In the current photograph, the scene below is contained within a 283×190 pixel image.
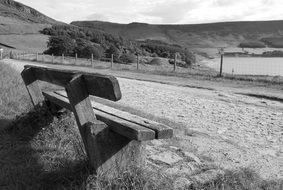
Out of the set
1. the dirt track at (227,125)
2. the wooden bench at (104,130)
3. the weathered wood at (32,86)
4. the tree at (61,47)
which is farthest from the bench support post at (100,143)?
the tree at (61,47)

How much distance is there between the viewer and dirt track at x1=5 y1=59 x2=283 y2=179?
473cm

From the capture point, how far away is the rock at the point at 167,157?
173 inches

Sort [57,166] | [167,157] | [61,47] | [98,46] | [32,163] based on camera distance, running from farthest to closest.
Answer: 1. [98,46]
2. [61,47]
3. [167,157]
4. [32,163]
5. [57,166]

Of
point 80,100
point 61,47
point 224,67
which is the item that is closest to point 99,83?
point 80,100

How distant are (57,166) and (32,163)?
1.11 ft

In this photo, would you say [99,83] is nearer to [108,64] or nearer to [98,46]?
[108,64]

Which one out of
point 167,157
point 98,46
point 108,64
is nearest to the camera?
point 167,157

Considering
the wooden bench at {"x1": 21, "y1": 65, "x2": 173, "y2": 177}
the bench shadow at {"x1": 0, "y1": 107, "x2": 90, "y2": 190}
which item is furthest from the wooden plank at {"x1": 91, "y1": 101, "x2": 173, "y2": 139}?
the bench shadow at {"x1": 0, "y1": 107, "x2": 90, "y2": 190}

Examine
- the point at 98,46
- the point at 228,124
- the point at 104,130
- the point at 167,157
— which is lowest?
the point at 98,46

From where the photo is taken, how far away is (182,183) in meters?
3.65

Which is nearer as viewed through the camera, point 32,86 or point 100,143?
point 100,143

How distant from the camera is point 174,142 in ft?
17.1

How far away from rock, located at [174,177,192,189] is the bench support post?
1.37 ft

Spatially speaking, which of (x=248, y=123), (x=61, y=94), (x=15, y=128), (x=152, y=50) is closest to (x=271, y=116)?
(x=248, y=123)
